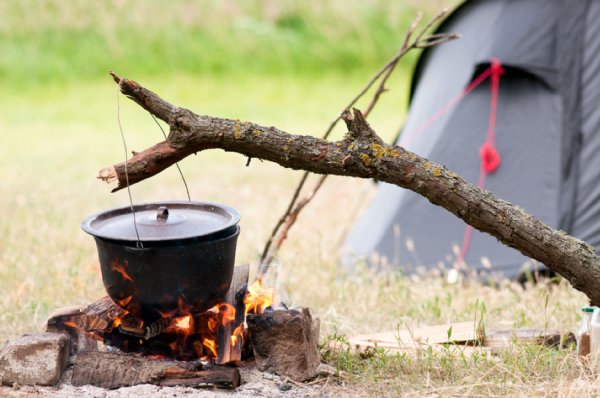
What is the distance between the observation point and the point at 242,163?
1086cm

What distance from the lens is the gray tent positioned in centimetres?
601

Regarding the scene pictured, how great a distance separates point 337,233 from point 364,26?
8220mm

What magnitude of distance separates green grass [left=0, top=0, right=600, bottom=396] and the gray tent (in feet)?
1.07

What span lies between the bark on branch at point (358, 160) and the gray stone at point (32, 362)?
0.86m

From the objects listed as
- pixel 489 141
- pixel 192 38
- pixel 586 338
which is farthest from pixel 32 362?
pixel 192 38

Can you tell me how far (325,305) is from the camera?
5.33 meters

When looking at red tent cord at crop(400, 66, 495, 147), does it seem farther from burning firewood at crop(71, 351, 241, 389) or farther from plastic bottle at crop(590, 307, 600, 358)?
burning firewood at crop(71, 351, 241, 389)

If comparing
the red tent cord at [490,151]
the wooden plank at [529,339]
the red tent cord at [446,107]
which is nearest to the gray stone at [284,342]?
the wooden plank at [529,339]

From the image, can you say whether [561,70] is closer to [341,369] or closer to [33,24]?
[341,369]

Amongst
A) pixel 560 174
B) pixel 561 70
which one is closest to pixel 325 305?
pixel 560 174

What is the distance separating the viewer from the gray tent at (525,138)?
6008mm

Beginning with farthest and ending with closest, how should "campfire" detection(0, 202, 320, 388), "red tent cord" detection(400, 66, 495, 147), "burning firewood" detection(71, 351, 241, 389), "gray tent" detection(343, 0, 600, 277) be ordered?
"red tent cord" detection(400, 66, 495, 147)
"gray tent" detection(343, 0, 600, 277)
"burning firewood" detection(71, 351, 241, 389)
"campfire" detection(0, 202, 320, 388)

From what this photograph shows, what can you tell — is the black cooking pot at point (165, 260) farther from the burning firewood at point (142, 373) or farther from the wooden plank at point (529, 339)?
the wooden plank at point (529, 339)

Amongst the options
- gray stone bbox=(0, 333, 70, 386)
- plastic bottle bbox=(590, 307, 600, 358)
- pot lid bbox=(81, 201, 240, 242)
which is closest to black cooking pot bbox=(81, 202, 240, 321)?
pot lid bbox=(81, 201, 240, 242)
